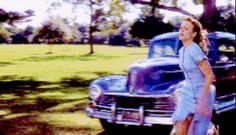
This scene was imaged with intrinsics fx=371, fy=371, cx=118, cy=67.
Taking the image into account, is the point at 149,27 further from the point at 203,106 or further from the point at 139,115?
the point at 203,106

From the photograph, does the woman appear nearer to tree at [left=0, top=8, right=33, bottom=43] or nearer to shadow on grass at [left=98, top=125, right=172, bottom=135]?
shadow on grass at [left=98, top=125, right=172, bottom=135]

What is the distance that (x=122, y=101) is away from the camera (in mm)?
7258

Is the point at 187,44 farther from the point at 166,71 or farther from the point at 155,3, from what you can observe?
the point at 155,3

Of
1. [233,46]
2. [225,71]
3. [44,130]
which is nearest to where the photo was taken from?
[44,130]

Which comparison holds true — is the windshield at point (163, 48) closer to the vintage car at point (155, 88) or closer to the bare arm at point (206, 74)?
the vintage car at point (155, 88)

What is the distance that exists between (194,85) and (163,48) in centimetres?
484

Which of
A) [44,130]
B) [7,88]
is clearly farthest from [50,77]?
[44,130]

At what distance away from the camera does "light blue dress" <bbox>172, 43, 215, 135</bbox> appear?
3.77 meters

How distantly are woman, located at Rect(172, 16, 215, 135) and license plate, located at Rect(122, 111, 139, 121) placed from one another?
9.24ft

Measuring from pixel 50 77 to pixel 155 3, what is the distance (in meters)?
6.35

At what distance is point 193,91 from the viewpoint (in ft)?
12.6

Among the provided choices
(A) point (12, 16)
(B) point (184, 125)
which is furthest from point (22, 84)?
(B) point (184, 125)

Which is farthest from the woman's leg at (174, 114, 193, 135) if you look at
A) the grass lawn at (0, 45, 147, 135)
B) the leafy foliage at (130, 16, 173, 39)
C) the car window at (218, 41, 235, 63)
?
the leafy foliage at (130, 16, 173, 39)

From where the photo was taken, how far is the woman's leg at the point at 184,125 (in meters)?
3.89
